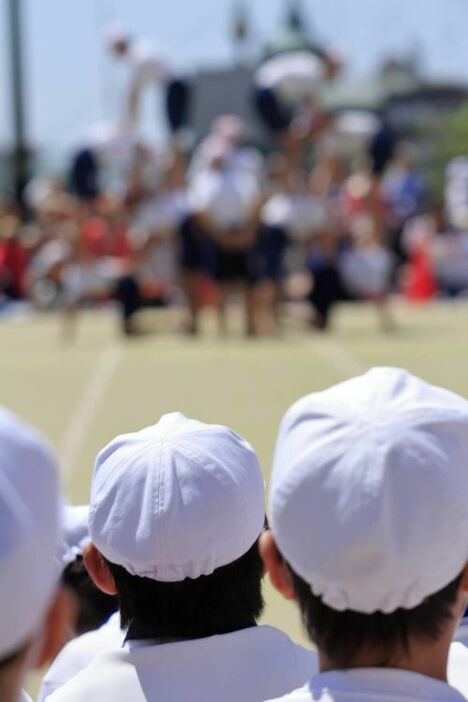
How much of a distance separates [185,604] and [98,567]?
0.55 feet

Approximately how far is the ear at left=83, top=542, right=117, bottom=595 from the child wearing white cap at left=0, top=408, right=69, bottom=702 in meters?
0.83

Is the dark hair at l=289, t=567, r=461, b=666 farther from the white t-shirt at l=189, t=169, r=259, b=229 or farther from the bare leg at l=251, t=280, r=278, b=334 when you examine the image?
the bare leg at l=251, t=280, r=278, b=334

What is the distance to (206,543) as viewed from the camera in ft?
6.42

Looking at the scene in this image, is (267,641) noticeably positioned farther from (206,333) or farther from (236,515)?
→ (206,333)

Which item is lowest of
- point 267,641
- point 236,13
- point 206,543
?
point 236,13

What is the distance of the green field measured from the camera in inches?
275

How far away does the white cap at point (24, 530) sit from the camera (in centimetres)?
119

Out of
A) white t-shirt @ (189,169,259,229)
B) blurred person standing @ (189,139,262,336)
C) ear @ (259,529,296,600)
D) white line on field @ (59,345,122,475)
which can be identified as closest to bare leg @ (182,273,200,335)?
blurred person standing @ (189,139,262,336)

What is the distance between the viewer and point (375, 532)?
1443 millimetres

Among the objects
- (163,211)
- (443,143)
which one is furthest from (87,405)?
(443,143)

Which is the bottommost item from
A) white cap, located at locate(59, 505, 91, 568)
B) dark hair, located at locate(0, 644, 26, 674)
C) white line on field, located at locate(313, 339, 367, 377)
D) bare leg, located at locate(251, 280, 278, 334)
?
bare leg, located at locate(251, 280, 278, 334)

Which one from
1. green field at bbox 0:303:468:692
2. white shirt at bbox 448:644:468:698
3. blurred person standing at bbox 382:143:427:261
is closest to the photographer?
white shirt at bbox 448:644:468:698

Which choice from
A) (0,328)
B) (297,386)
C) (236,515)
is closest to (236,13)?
(0,328)

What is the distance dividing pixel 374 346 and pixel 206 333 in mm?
2562
